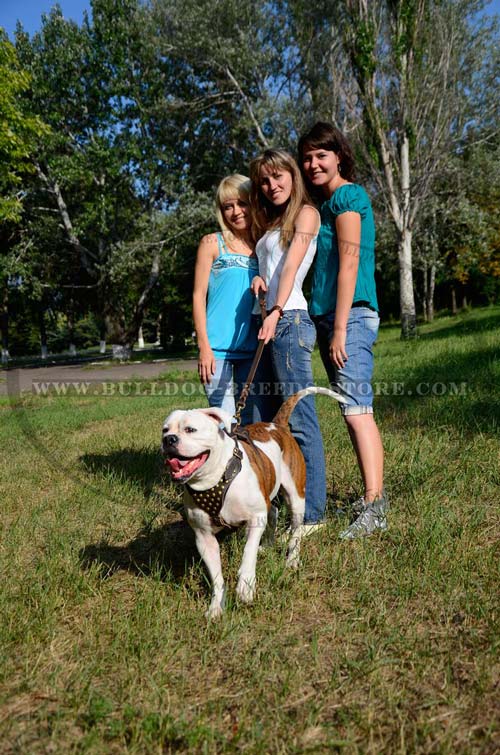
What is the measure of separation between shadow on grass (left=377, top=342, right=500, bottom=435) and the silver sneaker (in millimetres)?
2121

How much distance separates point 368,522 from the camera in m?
3.45

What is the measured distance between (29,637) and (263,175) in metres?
2.77

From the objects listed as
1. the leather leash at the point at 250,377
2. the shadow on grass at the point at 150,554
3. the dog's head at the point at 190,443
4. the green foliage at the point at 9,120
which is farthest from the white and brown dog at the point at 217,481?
the green foliage at the point at 9,120

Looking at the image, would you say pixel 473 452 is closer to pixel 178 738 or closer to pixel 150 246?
pixel 178 738

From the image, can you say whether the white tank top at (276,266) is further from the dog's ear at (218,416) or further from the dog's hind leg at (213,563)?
the dog's hind leg at (213,563)

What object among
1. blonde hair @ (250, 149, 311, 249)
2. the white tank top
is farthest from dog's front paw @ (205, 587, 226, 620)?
blonde hair @ (250, 149, 311, 249)

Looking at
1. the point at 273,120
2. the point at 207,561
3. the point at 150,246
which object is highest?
the point at 273,120

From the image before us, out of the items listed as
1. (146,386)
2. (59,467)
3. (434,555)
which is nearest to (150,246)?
(146,386)

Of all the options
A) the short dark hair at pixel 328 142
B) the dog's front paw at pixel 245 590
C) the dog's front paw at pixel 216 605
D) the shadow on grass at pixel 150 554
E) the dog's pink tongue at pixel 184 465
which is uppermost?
the short dark hair at pixel 328 142

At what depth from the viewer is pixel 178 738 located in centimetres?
190

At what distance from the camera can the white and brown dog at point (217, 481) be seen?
2627 millimetres

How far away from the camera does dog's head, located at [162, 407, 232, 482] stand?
8.49ft

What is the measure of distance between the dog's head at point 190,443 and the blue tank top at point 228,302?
3.05ft

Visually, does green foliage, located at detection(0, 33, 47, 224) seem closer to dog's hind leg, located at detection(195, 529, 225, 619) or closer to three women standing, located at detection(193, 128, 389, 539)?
three women standing, located at detection(193, 128, 389, 539)
